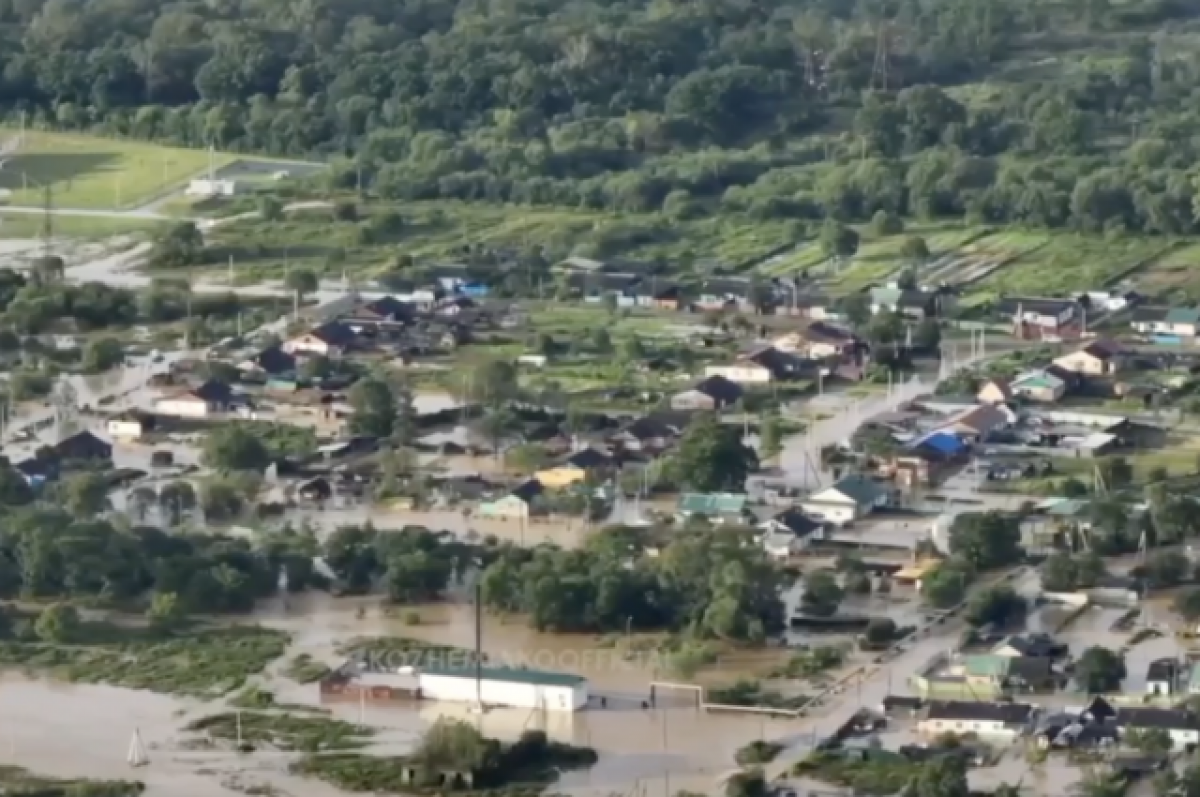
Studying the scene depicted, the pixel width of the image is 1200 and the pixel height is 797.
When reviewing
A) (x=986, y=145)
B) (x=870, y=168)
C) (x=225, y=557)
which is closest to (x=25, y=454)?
(x=225, y=557)

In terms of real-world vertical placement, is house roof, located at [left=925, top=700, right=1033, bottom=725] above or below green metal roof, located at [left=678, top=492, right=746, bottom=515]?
below

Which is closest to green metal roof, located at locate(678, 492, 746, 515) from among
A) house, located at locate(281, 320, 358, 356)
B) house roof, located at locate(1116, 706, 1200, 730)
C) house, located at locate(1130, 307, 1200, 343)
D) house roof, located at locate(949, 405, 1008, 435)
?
house roof, located at locate(949, 405, 1008, 435)

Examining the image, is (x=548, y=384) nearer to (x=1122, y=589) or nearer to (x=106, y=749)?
(x=1122, y=589)

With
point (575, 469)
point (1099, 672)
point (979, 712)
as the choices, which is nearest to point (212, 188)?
point (575, 469)

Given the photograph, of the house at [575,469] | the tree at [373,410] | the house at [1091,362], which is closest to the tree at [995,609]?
the house at [575,469]

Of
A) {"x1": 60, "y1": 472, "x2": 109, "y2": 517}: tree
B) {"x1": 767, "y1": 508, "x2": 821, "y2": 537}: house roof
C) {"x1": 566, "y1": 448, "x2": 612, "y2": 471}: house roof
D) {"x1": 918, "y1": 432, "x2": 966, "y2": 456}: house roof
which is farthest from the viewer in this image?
{"x1": 918, "y1": 432, "x2": 966, "y2": 456}: house roof

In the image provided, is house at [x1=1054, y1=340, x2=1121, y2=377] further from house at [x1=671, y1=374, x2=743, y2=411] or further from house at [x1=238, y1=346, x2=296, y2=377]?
house at [x1=238, y1=346, x2=296, y2=377]

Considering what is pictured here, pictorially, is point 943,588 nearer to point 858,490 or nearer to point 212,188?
point 858,490
